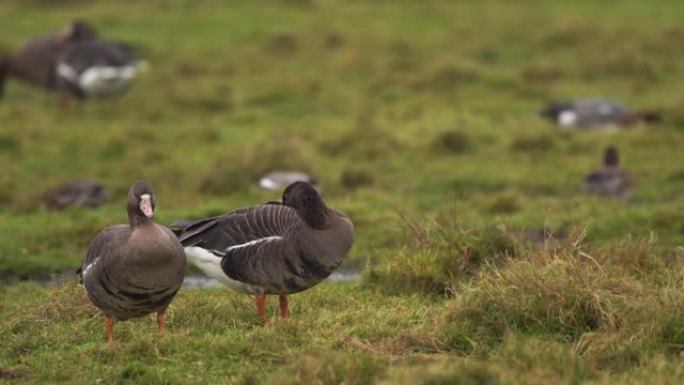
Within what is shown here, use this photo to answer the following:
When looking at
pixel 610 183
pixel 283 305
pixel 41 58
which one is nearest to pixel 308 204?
pixel 283 305

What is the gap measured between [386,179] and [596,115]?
12.6ft

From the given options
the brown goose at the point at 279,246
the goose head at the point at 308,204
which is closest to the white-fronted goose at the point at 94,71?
the brown goose at the point at 279,246

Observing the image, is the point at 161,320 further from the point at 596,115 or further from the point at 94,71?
the point at 94,71

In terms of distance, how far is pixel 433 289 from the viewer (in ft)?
30.8

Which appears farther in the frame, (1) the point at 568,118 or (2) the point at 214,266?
(1) the point at 568,118

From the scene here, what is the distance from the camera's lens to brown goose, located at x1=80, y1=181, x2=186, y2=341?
7723 millimetres

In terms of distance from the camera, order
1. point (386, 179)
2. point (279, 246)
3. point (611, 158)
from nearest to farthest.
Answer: point (279, 246) < point (611, 158) < point (386, 179)

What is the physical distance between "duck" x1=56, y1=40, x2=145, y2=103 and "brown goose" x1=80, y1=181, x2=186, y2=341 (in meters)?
11.3

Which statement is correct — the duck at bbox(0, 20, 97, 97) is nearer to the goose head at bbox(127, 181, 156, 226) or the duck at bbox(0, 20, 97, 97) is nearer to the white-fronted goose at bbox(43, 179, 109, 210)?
the white-fronted goose at bbox(43, 179, 109, 210)

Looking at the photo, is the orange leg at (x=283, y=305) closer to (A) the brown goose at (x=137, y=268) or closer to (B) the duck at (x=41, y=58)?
(A) the brown goose at (x=137, y=268)

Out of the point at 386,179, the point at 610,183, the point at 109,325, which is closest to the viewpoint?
the point at 109,325

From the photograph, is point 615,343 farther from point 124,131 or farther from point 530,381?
point 124,131

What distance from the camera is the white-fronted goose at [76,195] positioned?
1327cm

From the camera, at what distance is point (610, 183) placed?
13320 millimetres
